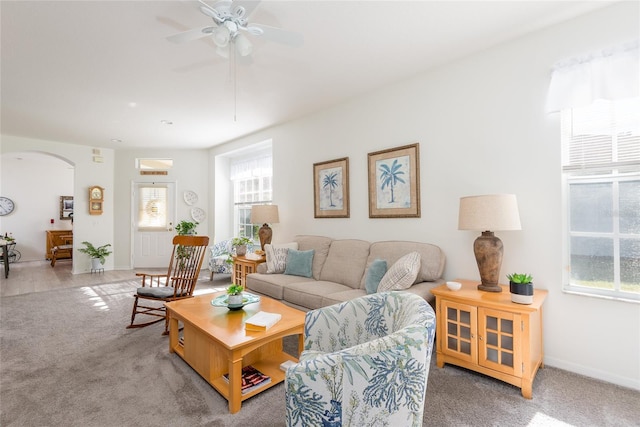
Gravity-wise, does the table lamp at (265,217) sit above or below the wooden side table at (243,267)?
above

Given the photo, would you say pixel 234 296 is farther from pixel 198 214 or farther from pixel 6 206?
pixel 6 206

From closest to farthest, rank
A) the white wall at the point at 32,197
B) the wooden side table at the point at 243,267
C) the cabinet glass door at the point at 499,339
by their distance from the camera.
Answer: the cabinet glass door at the point at 499,339
the wooden side table at the point at 243,267
the white wall at the point at 32,197

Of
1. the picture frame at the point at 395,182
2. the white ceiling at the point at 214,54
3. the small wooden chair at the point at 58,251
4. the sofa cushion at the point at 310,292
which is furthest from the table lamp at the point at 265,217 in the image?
the small wooden chair at the point at 58,251

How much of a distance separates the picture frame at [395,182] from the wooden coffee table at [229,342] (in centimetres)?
166

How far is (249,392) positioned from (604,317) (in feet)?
8.46

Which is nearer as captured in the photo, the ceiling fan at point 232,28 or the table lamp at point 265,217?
the ceiling fan at point 232,28

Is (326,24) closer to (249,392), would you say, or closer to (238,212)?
(249,392)

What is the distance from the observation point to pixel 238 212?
21.5ft

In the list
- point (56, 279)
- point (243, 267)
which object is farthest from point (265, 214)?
point (56, 279)

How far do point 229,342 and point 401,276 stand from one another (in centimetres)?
146

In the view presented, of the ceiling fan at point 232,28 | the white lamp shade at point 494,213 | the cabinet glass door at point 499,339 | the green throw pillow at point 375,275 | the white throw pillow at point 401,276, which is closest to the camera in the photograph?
the ceiling fan at point 232,28

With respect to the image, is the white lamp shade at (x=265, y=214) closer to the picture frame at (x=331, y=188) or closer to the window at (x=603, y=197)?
the picture frame at (x=331, y=188)

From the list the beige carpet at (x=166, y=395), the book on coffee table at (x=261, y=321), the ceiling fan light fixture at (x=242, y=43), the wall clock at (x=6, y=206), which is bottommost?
the beige carpet at (x=166, y=395)

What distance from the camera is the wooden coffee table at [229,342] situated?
5.97ft
